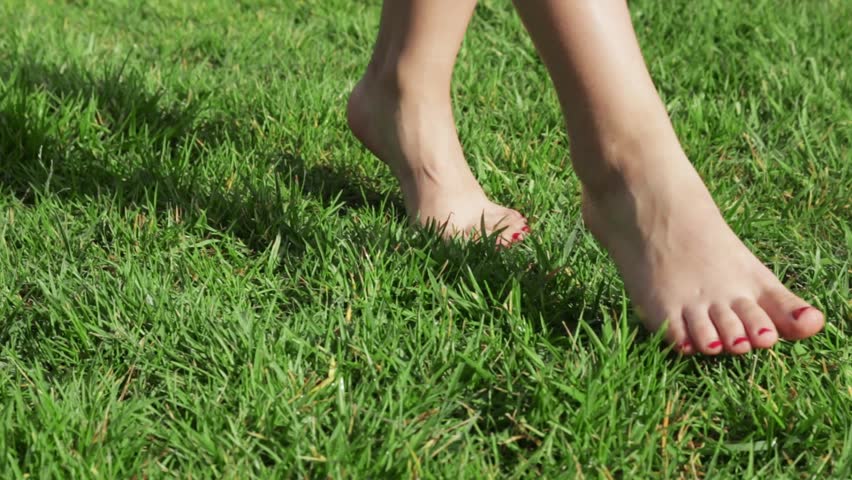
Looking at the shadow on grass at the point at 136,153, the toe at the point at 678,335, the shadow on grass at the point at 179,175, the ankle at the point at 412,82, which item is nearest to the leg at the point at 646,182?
the toe at the point at 678,335

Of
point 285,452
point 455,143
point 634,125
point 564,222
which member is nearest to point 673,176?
point 634,125

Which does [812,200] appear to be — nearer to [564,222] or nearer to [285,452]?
[564,222]

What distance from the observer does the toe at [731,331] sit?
144 cm

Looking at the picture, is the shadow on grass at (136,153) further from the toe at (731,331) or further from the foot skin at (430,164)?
the toe at (731,331)

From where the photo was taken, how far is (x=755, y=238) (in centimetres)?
194

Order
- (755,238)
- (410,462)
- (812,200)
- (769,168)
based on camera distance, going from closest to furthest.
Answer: (410,462) < (755,238) < (812,200) < (769,168)

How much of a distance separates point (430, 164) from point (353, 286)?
0.42m

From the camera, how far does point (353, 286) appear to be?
5.41ft

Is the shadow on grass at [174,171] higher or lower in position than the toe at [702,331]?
lower

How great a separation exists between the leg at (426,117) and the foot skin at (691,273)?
34 cm

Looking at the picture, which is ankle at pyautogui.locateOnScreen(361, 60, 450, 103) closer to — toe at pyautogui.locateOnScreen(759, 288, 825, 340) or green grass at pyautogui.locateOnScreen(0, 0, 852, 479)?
green grass at pyautogui.locateOnScreen(0, 0, 852, 479)

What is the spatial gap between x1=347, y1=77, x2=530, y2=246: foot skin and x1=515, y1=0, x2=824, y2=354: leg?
1.13 ft

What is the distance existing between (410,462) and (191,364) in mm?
415

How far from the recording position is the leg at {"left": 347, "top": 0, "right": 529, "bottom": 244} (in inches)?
75.7
